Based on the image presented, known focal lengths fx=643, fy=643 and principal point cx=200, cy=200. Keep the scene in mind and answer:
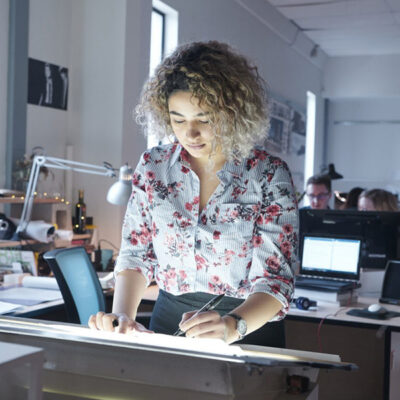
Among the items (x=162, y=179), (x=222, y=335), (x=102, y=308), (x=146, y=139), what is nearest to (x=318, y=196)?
(x=146, y=139)

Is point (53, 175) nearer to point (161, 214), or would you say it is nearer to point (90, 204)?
point (90, 204)

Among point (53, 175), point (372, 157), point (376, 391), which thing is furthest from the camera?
point (372, 157)

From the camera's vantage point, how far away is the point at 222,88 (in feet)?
5.14

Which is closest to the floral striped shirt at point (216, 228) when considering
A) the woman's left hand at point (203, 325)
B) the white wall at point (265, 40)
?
the woman's left hand at point (203, 325)

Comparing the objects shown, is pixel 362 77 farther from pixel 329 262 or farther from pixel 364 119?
pixel 329 262

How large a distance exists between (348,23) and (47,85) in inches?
180

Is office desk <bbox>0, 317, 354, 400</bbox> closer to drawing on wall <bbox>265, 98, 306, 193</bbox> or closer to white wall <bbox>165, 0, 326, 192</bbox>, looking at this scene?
white wall <bbox>165, 0, 326, 192</bbox>

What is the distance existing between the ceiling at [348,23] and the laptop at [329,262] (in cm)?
397

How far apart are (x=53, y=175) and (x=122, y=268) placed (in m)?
2.58

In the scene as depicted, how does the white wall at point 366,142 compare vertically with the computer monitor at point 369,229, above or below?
above

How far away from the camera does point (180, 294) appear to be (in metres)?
1.70

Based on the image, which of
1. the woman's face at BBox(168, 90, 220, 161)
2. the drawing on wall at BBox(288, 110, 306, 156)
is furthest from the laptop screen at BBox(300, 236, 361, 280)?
the drawing on wall at BBox(288, 110, 306, 156)

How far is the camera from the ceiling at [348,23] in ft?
21.9

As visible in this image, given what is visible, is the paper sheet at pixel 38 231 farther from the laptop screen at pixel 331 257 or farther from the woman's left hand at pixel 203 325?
the woman's left hand at pixel 203 325
